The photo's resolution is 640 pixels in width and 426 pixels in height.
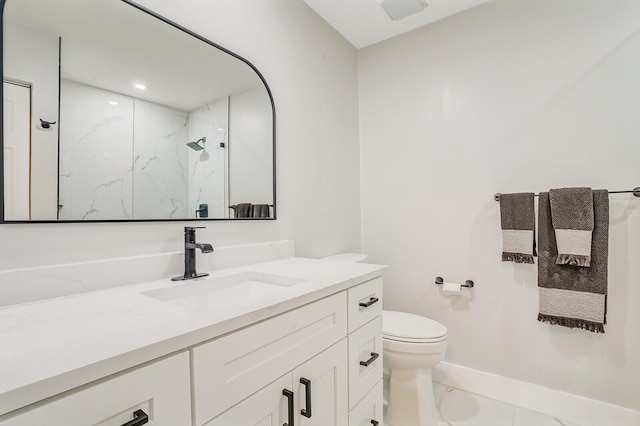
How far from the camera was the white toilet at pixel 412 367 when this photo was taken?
1.53m

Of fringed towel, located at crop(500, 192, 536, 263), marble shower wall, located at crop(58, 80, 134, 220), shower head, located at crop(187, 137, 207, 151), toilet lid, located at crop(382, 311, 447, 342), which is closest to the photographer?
marble shower wall, located at crop(58, 80, 134, 220)

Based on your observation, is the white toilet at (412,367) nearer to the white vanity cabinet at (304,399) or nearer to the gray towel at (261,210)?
the white vanity cabinet at (304,399)

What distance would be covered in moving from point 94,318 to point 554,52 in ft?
7.62

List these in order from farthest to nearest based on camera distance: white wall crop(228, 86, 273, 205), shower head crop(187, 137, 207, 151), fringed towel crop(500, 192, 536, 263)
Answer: fringed towel crop(500, 192, 536, 263), white wall crop(228, 86, 273, 205), shower head crop(187, 137, 207, 151)

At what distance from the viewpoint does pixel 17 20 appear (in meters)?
0.86

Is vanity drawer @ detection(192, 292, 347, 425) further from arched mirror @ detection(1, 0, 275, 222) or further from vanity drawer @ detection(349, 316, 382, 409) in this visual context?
arched mirror @ detection(1, 0, 275, 222)

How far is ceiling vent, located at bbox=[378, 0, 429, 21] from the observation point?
5.55 ft

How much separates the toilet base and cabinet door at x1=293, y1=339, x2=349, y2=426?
0.64m

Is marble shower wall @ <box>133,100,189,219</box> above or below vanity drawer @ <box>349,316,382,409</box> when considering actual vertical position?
above

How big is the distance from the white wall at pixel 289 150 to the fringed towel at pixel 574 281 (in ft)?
3.75

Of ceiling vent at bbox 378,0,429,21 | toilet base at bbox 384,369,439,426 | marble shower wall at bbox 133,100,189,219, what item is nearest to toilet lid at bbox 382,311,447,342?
toilet base at bbox 384,369,439,426

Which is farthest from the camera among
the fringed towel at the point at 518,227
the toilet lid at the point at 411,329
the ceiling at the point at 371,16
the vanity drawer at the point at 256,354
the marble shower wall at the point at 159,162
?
the ceiling at the point at 371,16

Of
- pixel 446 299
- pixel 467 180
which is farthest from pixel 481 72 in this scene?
pixel 446 299

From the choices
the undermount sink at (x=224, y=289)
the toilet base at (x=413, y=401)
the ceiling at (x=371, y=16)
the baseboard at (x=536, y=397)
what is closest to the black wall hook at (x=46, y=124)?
the undermount sink at (x=224, y=289)
